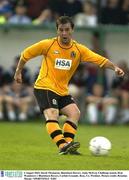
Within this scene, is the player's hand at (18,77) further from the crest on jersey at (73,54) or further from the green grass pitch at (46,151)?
the green grass pitch at (46,151)

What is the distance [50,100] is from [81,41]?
10697mm

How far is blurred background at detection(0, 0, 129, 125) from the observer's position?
2144 centimetres

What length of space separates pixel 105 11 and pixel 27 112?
378 cm

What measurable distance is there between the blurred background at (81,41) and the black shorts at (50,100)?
8.88 meters

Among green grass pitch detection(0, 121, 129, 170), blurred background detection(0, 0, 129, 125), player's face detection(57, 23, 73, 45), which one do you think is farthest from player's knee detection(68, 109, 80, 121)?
blurred background detection(0, 0, 129, 125)

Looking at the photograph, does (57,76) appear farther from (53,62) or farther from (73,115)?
(73,115)

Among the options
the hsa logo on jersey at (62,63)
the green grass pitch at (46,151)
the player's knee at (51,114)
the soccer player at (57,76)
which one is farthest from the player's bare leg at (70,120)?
the hsa logo on jersey at (62,63)

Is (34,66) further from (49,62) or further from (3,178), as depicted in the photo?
(3,178)

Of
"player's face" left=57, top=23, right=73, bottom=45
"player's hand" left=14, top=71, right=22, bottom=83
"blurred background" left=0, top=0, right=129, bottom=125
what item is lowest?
"blurred background" left=0, top=0, right=129, bottom=125

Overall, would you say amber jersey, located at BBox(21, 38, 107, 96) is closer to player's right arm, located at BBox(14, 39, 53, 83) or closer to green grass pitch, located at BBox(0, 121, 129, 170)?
player's right arm, located at BBox(14, 39, 53, 83)

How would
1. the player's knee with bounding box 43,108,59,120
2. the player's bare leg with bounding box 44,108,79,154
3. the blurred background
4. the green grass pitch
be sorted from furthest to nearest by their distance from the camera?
the blurred background < the player's knee with bounding box 43,108,59,120 < the player's bare leg with bounding box 44,108,79,154 < the green grass pitch

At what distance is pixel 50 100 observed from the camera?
40.0ft

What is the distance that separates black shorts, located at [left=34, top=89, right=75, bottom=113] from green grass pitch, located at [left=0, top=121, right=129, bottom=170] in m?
0.80

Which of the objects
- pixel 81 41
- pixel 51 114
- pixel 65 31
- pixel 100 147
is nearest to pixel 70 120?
pixel 51 114
